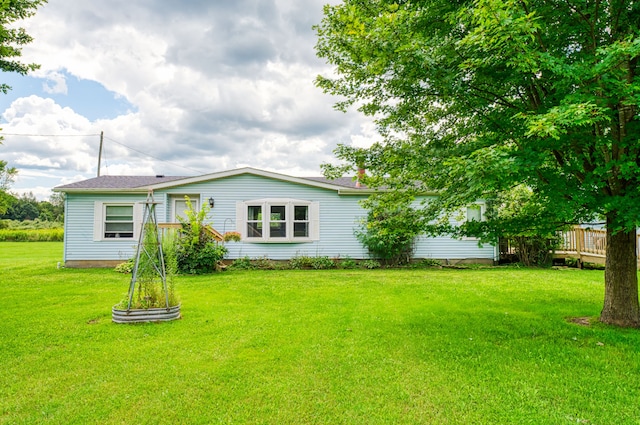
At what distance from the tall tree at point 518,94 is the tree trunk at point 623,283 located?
1 centimetres

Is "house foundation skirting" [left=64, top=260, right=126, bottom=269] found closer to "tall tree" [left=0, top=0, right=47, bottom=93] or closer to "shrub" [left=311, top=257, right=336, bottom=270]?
"tall tree" [left=0, top=0, right=47, bottom=93]

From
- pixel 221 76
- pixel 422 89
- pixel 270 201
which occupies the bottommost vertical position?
pixel 270 201

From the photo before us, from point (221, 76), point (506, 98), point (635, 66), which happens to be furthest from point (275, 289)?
point (221, 76)

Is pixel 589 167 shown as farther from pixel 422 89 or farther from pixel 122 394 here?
pixel 122 394

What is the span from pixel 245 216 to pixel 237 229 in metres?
0.54

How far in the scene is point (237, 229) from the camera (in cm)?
1220

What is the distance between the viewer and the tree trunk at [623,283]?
4746mm

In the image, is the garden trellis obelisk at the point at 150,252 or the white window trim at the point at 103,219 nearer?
the garden trellis obelisk at the point at 150,252

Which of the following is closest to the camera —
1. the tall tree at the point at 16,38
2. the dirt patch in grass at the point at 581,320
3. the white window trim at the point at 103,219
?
the dirt patch in grass at the point at 581,320

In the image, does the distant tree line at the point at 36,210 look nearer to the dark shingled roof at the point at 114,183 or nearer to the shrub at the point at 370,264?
the dark shingled roof at the point at 114,183

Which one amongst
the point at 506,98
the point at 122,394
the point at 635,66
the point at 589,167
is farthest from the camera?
the point at 506,98

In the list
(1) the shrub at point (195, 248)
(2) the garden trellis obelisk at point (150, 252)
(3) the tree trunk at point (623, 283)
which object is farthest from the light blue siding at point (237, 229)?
(3) the tree trunk at point (623, 283)

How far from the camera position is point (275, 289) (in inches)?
308

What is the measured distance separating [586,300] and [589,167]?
3335 millimetres
